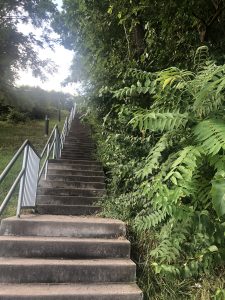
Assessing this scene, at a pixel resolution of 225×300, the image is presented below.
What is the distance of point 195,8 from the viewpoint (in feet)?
20.3

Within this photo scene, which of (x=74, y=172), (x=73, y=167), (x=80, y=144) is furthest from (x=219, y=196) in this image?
(x=80, y=144)

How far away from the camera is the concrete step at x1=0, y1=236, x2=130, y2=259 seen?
4.63 metres

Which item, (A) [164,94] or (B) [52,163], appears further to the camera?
(B) [52,163]

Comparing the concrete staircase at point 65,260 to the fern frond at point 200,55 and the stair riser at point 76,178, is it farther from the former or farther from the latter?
the fern frond at point 200,55

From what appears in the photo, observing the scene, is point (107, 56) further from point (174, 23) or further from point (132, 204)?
point (132, 204)

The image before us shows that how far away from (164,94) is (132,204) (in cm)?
241

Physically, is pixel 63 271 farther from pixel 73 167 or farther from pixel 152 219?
pixel 73 167

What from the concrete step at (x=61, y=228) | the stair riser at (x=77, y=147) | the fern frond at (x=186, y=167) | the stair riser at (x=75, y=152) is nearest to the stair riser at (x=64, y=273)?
the concrete step at (x=61, y=228)

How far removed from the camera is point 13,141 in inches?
574

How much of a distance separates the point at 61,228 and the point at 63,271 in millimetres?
932

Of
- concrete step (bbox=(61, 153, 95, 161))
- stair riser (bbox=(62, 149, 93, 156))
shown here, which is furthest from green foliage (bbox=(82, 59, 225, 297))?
stair riser (bbox=(62, 149, 93, 156))

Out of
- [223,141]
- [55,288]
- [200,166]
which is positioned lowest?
[55,288]

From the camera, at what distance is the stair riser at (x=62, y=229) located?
5.00m

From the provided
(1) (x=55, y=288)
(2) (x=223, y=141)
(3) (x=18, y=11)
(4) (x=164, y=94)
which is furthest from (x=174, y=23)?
(3) (x=18, y=11)
